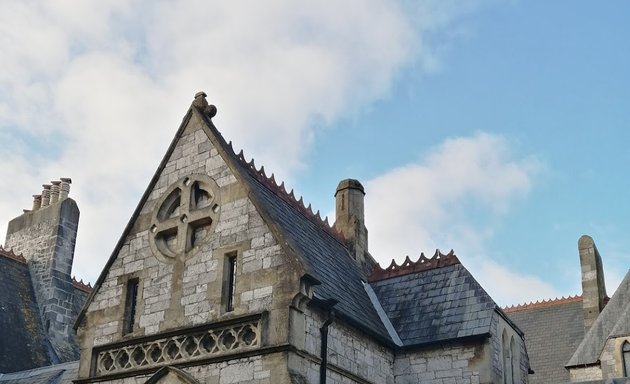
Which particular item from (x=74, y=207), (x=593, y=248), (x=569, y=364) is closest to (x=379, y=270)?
(x=569, y=364)

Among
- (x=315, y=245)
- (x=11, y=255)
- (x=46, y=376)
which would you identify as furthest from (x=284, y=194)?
(x=11, y=255)

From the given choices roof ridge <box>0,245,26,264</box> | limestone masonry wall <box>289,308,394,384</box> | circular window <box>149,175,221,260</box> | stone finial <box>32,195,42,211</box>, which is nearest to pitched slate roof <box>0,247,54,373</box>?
roof ridge <box>0,245,26,264</box>

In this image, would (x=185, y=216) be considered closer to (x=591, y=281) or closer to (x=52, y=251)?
(x=52, y=251)

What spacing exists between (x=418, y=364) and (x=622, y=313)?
455 inches

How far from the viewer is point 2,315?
27.2 metres

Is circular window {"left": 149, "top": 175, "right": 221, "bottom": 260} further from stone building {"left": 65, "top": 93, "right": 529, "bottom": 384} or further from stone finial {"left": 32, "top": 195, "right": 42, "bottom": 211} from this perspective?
stone finial {"left": 32, "top": 195, "right": 42, "bottom": 211}

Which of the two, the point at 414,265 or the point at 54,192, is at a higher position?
the point at 54,192

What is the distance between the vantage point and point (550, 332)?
3167 cm

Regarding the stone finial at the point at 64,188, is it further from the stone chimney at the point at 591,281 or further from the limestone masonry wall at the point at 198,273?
the stone chimney at the point at 591,281

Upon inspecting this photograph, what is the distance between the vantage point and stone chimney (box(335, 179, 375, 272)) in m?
21.7

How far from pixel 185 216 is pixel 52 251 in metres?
15.0

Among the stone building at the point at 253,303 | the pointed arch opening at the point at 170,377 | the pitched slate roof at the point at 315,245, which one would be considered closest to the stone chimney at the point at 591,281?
the stone building at the point at 253,303

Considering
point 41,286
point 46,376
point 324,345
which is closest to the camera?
point 324,345

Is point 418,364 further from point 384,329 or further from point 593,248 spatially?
point 593,248
